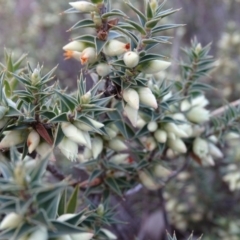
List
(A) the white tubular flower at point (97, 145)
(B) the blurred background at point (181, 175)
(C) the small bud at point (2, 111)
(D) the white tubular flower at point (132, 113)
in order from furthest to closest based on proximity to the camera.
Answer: (B) the blurred background at point (181, 175), (A) the white tubular flower at point (97, 145), (D) the white tubular flower at point (132, 113), (C) the small bud at point (2, 111)

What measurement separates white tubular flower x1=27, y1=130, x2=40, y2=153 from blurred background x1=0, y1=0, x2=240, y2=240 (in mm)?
959

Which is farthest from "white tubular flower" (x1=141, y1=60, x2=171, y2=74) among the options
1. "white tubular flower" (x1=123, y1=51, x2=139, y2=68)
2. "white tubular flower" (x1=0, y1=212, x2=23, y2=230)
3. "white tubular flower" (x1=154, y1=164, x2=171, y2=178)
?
"white tubular flower" (x1=0, y1=212, x2=23, y2=230)

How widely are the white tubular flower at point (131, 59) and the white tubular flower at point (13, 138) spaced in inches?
13.6

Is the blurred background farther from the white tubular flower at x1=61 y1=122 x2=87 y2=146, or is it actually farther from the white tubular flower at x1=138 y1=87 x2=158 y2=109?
the white tubular flower at x1=61 y1=122 x2=87 y2=146

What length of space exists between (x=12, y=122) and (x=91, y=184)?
49 centimetres

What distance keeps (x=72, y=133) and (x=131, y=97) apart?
0.20 m

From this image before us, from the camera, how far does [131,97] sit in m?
1.21

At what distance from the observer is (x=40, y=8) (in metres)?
4.16

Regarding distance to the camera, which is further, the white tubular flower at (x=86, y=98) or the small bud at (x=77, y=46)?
the small bud at (x=77, y=46)

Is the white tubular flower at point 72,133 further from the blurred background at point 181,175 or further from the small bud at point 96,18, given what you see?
the blurred background at point 181,175

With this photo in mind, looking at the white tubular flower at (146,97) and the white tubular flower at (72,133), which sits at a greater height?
the white tubular flower at (146,97)

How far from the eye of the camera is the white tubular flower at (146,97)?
1.23 meters

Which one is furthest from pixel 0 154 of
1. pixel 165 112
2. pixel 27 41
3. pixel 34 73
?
pixel 27 41

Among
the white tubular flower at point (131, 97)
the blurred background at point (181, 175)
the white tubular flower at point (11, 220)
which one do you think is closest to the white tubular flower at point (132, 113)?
the white tubular flower at point (131, 97)
